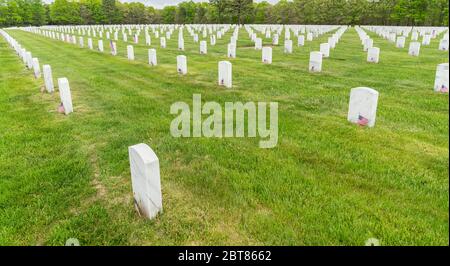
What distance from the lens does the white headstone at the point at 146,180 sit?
3.55 m

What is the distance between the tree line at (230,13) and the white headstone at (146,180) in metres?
43.6

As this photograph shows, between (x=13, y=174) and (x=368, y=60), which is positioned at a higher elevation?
(x=368, y=60)

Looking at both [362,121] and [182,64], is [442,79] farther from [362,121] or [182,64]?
[182,64]

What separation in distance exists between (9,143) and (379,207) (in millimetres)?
6488

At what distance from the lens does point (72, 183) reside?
464cm

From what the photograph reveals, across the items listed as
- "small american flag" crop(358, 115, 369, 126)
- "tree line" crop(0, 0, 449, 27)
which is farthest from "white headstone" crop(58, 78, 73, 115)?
"tree line" crop(0, 0, 449, 27)

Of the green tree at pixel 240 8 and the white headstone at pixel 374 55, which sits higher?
the green tree at pixel 240 8

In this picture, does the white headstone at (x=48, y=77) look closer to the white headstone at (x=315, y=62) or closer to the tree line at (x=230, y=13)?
the white headstone at (x=315, y=62)

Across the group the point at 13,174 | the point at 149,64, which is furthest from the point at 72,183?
the point at 149,64

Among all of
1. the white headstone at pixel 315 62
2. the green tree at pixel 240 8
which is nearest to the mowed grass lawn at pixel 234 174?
the white headstone at pixel 315 62

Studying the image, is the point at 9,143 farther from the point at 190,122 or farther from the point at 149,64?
the point at 149,64

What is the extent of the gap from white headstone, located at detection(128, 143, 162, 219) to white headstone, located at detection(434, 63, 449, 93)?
8873 mm

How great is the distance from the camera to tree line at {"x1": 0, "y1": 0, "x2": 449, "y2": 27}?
5312cm

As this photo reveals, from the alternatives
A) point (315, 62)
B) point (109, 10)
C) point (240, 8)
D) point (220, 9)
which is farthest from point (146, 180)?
point (109, 10)
